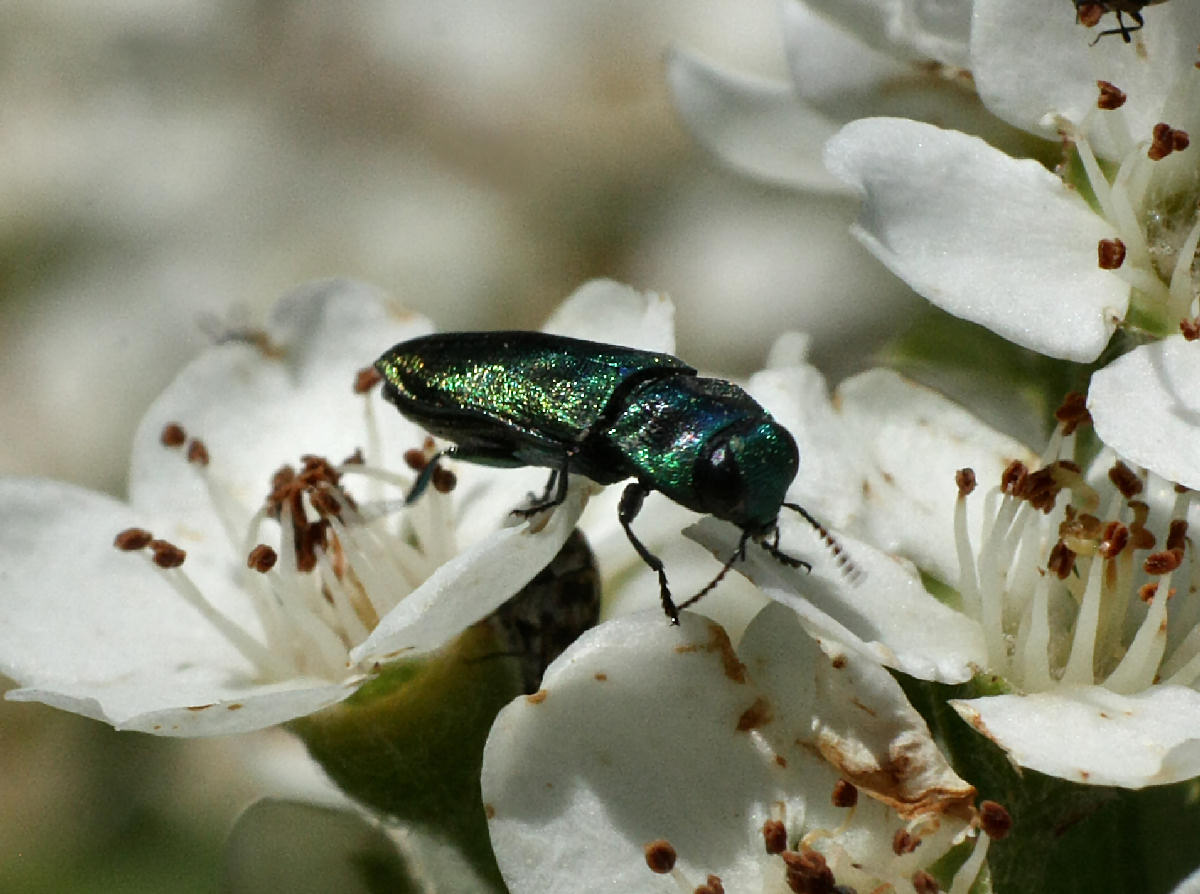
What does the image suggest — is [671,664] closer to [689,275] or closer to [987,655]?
[987,655]

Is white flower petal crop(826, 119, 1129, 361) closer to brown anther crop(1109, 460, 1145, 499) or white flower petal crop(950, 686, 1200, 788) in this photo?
brown anther crop(1109, 460, 1145, 499)

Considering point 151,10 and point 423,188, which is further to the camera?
point 151,10

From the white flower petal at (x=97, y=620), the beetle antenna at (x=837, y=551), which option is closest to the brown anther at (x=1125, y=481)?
the beetle antenna at (x=837, y=551)

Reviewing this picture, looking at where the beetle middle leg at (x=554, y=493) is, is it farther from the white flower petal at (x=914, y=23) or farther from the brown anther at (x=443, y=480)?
the white flower petal at (x=914, y=23)

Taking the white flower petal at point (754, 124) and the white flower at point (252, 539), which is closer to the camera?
the white flower at point (252, 539)

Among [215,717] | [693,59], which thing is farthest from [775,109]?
[215,717]

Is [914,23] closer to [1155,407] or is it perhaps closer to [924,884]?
[1155,407]

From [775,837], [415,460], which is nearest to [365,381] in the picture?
[415,460]
